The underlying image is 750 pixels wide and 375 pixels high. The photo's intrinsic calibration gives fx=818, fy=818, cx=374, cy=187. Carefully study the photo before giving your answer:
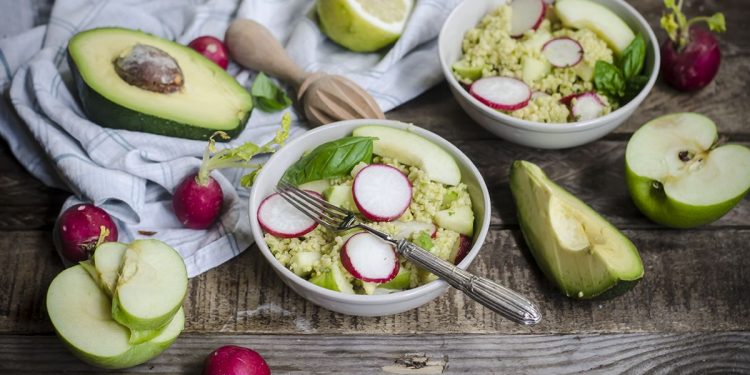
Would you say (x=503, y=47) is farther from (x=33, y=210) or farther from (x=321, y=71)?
(x=33, y=210)

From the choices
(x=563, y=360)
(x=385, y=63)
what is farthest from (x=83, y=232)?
(x=563, y=360)

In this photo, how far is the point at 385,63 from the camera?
77.9 inches

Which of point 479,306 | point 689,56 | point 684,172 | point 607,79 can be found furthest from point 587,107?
point 479,306

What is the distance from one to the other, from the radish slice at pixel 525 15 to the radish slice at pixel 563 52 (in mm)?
82

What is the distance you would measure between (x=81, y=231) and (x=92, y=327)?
25 cm

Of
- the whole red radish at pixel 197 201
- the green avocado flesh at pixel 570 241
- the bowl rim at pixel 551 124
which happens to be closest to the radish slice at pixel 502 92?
the bowl rim at pixel 551 124

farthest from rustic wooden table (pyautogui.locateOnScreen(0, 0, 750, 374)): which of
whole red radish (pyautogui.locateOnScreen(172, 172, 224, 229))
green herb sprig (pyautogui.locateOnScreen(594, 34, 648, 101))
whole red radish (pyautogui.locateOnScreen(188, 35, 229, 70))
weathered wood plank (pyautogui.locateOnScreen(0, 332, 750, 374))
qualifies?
whole red radish (pyautogui.locateOnScreen(188, 35, 229, 70))

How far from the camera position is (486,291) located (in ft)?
4.52

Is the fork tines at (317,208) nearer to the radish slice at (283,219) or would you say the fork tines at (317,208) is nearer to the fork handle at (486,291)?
the radish slice at (283,219)

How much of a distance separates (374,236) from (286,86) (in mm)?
649

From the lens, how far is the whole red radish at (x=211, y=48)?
1.94 meters

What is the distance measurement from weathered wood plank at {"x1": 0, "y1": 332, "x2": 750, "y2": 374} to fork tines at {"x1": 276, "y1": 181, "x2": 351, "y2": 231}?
22 cm

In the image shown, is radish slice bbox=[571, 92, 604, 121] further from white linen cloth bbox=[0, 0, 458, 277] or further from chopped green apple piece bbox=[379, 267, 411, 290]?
chopped green apple piece bbox=[379, 267, 411, 290]

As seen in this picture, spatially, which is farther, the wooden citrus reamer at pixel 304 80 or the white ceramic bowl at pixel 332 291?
the wooden citrus reamer at pixel 304 80
